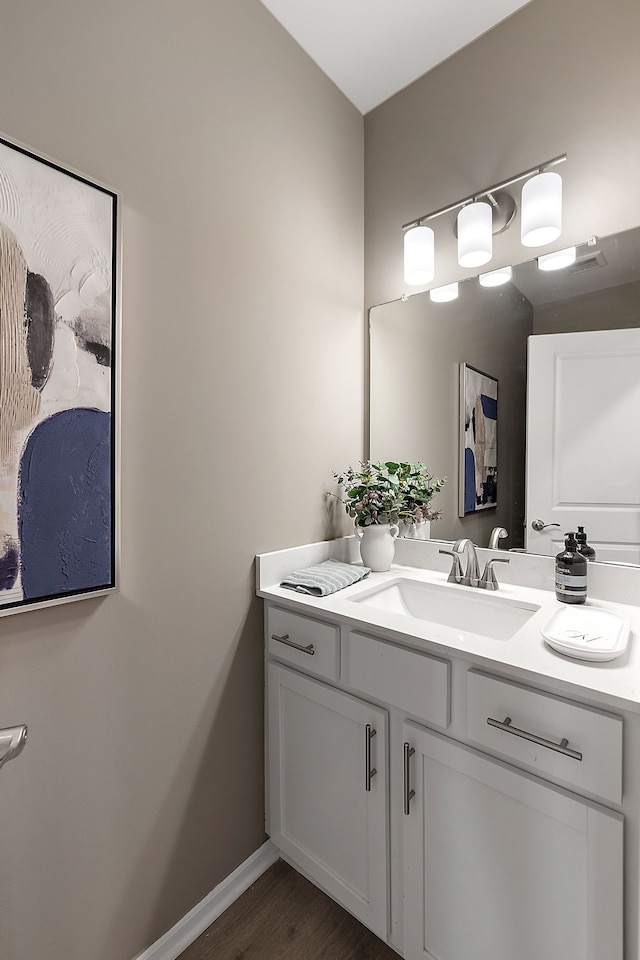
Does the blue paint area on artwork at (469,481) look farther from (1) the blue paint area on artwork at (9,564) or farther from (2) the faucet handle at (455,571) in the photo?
(1) the blue paint area on artwork at (9,564)

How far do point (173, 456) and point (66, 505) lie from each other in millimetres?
306

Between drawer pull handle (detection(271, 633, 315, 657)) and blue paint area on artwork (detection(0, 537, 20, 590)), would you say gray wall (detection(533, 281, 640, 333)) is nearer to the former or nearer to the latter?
drawer pull handle (detection(271, 633, 315, 657))

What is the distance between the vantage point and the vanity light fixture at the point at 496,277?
154 cm

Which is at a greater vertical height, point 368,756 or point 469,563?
point 469,563

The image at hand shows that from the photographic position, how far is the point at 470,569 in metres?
1.52

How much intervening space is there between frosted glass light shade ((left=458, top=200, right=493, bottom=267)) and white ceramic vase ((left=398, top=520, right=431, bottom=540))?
2.93ft

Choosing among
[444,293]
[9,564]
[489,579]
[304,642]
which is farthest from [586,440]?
[9,564]

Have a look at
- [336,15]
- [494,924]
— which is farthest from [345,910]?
[336,15]

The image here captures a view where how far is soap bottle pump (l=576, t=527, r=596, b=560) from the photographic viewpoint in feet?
4.48

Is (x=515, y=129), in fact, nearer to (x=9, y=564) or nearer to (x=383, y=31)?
(x=383, y=31)

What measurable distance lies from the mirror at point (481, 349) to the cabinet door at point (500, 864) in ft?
2.36

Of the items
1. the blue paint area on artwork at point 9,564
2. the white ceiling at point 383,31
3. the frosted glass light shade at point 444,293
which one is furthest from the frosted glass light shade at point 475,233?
the blue paint area on artwork at point 9,564

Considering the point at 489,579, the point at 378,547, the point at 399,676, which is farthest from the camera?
the point at 378,547

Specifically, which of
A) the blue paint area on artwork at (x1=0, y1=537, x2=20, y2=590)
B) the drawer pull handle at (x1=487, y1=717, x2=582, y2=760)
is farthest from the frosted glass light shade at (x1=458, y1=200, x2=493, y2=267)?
the blue paint area on artwork at (x1=0, y1=537, x2=20, y2=590)
